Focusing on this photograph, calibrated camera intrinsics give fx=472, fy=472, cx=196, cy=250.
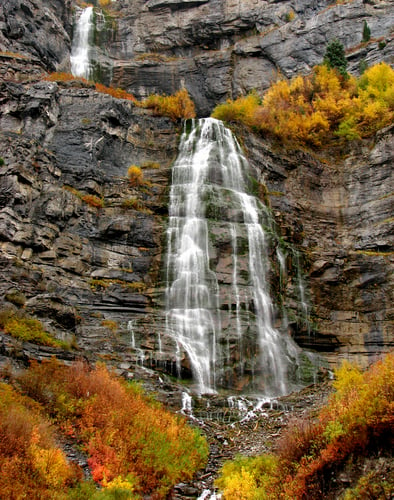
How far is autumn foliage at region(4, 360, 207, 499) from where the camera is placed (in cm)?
991

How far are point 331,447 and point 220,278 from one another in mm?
15979

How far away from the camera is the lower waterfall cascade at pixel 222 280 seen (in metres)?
22.1

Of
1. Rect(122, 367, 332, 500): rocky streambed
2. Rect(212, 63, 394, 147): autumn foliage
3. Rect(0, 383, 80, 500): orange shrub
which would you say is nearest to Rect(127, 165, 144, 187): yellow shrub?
Rect(212, 63, 394, 147): autumn foliage

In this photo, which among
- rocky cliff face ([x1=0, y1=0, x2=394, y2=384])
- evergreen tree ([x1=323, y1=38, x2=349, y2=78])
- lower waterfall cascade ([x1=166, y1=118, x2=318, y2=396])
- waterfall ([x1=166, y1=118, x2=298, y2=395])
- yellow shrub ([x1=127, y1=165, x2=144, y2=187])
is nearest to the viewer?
lower waterfall cascade ([x1=166, y1=118, x2=318, y2=396])

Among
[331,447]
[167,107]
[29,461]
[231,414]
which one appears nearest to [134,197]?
[167,107]

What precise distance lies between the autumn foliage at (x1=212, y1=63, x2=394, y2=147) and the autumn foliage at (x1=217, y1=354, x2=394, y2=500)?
29.8 metres

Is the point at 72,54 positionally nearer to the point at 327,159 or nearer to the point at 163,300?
the point at 327,159

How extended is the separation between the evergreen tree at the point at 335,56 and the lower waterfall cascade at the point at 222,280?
56.9 feet

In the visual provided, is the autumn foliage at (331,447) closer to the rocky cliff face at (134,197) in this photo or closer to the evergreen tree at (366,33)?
the rocky cliff face at (134,197)

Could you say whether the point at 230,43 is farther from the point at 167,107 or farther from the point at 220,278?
the point at 220,278

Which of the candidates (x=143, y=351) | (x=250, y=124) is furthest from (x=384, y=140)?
(x=143, y=351)

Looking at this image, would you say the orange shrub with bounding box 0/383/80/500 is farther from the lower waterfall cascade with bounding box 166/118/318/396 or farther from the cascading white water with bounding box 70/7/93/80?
the cascading white water with bounding box 70/7/93/80

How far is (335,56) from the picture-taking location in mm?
43969

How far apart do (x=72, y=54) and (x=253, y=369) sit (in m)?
38.3
